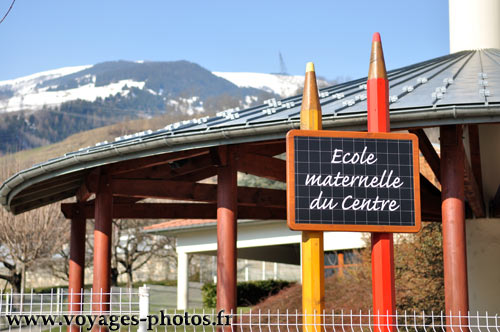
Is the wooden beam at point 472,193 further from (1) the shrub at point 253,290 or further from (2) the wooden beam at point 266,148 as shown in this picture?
(1) the shrub at point 253,290

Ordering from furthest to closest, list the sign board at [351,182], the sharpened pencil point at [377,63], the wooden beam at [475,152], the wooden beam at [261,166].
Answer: the wooden beam at [475,152] → the wooden beam at [261,166] → the sharpened pencil point at [377,63] → the sign board at [351,182]

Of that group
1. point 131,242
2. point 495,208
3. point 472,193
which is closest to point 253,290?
point 495,208

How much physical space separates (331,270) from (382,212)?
21530 mm

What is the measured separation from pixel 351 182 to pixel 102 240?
20.2 feet

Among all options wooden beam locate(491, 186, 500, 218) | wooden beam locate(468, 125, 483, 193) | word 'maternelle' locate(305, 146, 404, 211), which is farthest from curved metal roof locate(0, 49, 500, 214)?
wooden beam locate(491, 186, 500, 218)

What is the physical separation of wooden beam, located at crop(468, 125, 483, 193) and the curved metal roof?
4.47 ft

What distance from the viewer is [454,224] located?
10.0 metres

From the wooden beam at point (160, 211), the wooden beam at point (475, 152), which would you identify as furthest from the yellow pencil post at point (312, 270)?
the wooden beam at point (160, 211)

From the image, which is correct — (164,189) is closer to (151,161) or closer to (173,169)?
(173,169)

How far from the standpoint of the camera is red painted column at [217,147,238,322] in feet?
37.1

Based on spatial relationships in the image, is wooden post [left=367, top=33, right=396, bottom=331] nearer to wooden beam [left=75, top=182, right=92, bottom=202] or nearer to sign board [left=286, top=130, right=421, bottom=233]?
sign board [left=286, top=130, right=421, bottom=233]

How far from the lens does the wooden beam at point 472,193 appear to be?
→ 478 inches

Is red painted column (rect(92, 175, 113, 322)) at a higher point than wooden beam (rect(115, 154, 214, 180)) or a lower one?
lower

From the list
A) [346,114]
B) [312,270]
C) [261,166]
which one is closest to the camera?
[312,270]
